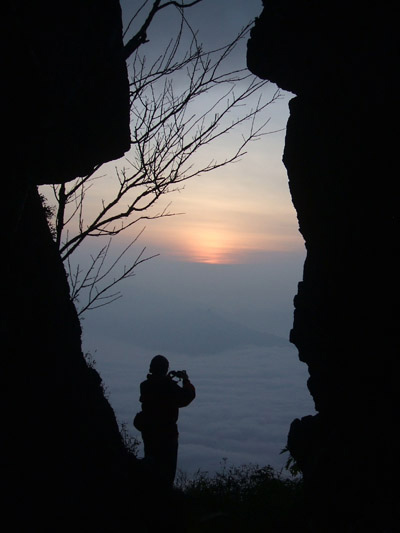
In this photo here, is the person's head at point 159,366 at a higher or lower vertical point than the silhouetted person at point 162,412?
higher

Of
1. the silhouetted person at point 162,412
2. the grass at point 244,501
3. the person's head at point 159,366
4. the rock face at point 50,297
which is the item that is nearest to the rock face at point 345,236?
the grass at point 244,501

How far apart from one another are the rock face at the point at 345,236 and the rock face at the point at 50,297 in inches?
121

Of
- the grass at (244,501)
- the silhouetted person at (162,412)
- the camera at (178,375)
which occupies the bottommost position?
the grass at (244,501)

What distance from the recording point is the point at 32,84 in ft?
11.6

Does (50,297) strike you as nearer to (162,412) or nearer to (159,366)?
(159,366)

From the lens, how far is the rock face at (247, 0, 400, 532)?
5.24m

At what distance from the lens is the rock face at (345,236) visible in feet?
17.2

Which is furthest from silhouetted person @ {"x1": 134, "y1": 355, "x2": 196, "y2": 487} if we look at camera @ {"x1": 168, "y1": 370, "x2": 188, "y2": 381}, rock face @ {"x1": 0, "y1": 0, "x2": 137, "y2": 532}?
rock face @ {"x1": 0, "y1": 0, "x2": 137, "y2": 532}

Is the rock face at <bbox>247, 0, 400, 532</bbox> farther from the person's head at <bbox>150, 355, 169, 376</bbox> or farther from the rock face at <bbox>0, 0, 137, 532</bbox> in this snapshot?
the rock face at <bbox>0, 0, 137, 532</bbox>

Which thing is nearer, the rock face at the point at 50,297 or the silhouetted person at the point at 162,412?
the rock face at the point at 50,297

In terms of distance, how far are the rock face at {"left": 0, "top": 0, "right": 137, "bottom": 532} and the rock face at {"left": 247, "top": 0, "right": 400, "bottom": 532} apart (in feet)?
10.1

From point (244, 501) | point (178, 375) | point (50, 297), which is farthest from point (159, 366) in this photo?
point (244, 501)

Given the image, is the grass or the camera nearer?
the camera

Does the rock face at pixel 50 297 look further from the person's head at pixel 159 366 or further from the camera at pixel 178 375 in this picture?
the camera at pixel 178 375
